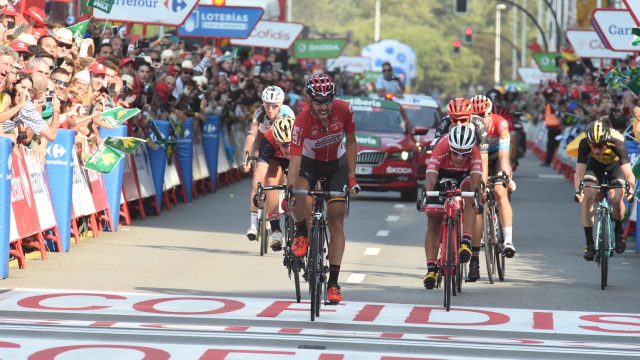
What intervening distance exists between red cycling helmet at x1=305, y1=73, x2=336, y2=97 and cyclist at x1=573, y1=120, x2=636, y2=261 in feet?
13.6

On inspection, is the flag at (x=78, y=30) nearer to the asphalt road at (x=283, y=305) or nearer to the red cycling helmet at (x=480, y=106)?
the asphalt road at (x=283, y=305)

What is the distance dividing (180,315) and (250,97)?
20359 mm

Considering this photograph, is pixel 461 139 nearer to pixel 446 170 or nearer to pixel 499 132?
pixel 446 170

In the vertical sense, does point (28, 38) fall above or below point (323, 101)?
above

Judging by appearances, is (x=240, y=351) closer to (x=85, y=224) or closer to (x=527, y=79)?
(x=85, y=224)

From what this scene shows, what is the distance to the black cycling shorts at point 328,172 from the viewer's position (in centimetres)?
1289

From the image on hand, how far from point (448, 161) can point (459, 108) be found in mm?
721

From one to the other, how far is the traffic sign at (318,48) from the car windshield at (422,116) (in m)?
19.9

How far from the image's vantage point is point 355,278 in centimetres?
1563

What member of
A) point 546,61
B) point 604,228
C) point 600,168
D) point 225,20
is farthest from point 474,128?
point 546,61

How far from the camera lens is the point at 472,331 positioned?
38.9 ft

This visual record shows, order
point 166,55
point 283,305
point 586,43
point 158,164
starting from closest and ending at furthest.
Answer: point 283,305
point 158,164
point 166,55
point 586,43

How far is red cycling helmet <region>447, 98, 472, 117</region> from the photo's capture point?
14.6m

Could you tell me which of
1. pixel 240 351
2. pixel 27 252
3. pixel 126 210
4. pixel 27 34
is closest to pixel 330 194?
pixel 240 351
